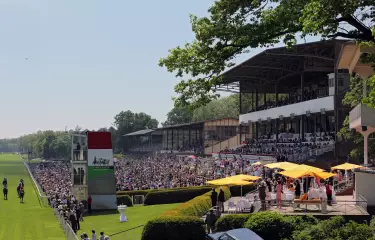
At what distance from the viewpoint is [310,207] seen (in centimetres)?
2112

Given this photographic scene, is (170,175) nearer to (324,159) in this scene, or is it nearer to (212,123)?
(324,159)

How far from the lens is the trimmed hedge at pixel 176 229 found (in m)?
18.6

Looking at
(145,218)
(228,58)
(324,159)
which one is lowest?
(145,218)

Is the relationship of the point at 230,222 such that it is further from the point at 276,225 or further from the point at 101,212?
the point at 101,212

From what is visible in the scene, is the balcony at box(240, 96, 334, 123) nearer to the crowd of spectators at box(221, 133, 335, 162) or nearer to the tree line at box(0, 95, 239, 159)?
the crowd of spectators at box(221, 133, 335, 162)

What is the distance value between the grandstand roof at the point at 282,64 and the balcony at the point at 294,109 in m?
3.21

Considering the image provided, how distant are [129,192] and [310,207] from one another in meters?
19.5

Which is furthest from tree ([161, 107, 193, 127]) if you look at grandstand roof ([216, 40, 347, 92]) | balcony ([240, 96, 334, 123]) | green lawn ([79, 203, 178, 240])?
green lawn ([79, 203, 178, 240])

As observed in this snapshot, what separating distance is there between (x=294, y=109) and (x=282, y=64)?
4.66 metres

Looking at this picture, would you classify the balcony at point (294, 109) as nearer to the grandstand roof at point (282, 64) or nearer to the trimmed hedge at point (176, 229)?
the grandstand roof at point (282, 64)

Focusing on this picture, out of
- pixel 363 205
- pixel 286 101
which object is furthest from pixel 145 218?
pixel 286 101

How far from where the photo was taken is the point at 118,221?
27750mm

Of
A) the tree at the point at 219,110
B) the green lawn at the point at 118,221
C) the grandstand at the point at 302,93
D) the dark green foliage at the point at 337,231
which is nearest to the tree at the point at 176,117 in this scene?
the tree at the point at 219,110

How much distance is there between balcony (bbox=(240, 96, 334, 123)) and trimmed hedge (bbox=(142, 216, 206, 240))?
91.9ft
